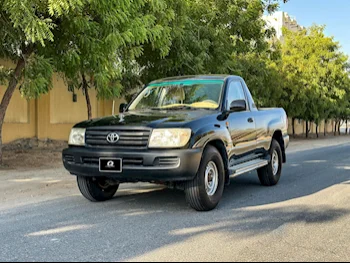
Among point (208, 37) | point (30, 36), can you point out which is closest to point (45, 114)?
point (208, 37)

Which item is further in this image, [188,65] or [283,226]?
[188,65]

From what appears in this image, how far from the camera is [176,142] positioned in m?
5.82

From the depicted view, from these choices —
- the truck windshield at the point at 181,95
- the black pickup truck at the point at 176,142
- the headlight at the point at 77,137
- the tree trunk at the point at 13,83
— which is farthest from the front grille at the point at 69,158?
the tree trunk at the point at 13,83

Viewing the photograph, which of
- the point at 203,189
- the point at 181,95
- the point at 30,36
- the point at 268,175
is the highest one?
the point at 30,36

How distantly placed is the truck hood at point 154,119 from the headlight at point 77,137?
0.09 meters

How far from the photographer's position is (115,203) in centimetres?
696

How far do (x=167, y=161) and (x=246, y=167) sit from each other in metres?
2.09

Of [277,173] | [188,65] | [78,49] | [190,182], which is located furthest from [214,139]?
[188,65]

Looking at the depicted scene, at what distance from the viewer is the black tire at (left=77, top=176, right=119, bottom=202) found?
6796mm

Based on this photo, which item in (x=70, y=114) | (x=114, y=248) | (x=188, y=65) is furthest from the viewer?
(x=70, y=114)

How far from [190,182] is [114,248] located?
5.64 ft

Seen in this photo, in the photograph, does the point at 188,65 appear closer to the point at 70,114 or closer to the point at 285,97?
the point at 70,114

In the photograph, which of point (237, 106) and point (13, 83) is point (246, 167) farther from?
point (13, 83)

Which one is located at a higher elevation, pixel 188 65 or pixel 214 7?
pixel 214 7
